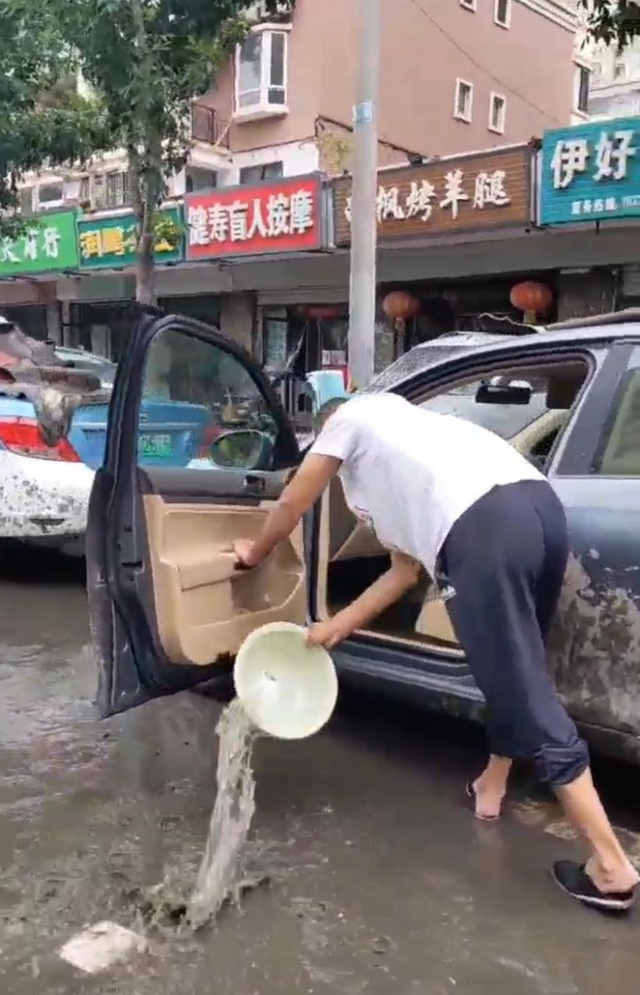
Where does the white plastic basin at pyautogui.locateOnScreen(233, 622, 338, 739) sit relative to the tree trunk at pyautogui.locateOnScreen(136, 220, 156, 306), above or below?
below

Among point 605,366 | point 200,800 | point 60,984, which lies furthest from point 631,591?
point 60,984

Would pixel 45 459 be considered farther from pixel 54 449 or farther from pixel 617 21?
pixel 617 21

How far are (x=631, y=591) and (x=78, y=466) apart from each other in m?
3.77

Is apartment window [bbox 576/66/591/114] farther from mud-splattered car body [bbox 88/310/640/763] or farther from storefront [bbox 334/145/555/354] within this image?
mud-splattered car body [bbox 88/310/640/763]

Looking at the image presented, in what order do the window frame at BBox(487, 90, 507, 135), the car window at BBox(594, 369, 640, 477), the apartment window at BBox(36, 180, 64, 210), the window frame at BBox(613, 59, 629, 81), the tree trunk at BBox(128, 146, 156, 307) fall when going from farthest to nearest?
the window frame at BBox(613, 59, 629, 81), the window frame at BBox(487, 90, 507, 135), the apartment window at BBox(36, 180, 64, 210), the tree trunk at BBox(128, 146, 156, 307), the car window at BBox(594, 369, 640, 477)

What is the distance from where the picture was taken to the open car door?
10.4 feet

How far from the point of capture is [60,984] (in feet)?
7.59

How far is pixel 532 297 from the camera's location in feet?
43.1

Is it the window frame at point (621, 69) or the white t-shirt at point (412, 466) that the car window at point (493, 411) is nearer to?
the white t-shirt at point (412, 466)

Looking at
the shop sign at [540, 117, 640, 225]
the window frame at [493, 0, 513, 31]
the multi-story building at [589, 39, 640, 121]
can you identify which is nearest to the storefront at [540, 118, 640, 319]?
the shop sign at [540, 117, 640, 225]

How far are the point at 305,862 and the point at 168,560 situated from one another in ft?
3.35

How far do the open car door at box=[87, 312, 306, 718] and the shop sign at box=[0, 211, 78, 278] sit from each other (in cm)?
1414

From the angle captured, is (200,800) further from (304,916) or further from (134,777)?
(304,916)

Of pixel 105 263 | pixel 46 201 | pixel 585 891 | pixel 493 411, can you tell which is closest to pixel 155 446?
pixel 493 411
